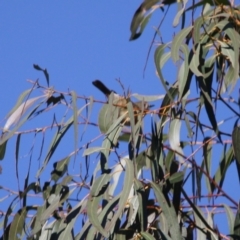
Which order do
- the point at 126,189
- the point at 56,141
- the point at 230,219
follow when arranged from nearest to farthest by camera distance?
the point at 126,189 < the point at 230,219 < the point at 56,141

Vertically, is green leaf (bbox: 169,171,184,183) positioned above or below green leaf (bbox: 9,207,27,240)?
above

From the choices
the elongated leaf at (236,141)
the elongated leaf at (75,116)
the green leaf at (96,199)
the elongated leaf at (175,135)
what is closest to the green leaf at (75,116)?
the elongated leaf at (75,116)

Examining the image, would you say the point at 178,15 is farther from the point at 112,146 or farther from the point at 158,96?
the point at 112,146

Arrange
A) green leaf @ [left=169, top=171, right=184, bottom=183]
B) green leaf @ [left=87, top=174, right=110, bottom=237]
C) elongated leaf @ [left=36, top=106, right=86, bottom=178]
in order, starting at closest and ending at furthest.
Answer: green leaf @ [left=87, top=174, right=110, bottom=237], green leaf @ [left=169, top=171, right=184, bottom=183], elongated leaf @ [left=36, top=106, right=86, bottom=178]

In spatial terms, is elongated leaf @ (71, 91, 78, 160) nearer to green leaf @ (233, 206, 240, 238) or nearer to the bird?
the bird

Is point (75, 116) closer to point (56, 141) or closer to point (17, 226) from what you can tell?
point (56, 141)

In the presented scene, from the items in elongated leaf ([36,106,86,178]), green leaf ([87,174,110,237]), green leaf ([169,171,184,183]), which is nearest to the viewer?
green leaf ([87,174,110,237])

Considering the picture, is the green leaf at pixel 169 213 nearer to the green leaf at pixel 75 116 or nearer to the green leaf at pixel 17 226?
the green leaf at pixel 75 116

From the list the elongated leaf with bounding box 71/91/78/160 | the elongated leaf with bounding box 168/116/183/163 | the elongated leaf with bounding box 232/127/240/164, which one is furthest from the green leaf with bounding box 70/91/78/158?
the elongated leaf with bounding box 232/127/240/164

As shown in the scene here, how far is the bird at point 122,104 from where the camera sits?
76.0 inches

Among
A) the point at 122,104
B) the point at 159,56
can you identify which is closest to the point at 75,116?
the point at 122,104

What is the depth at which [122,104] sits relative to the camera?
6.37 feet

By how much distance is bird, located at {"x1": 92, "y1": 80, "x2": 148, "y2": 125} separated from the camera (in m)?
1.93

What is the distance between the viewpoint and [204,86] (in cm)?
182
